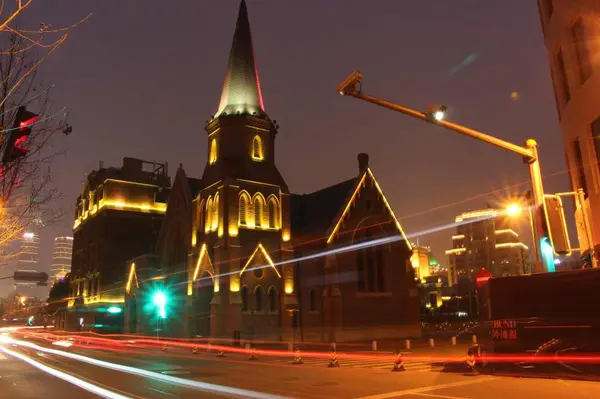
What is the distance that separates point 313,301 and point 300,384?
27.5 metres

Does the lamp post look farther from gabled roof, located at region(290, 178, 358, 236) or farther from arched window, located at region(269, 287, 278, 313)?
gabled roof, located at region(290, 178, 358, 236)

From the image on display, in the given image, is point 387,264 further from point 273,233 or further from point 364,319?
point 273,233

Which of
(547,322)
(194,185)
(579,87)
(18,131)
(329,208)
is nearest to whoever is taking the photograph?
(18,131)

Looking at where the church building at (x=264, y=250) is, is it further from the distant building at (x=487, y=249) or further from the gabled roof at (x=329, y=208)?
the distant building at (x=487, y=249)

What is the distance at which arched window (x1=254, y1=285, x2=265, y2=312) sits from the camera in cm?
4006

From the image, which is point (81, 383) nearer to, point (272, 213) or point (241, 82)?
point (272, 213)

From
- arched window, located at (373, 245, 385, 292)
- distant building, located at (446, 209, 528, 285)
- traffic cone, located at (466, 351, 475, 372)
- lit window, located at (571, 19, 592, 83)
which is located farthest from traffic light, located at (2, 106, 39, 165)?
distant building, located at (446, 209, 528, 285)

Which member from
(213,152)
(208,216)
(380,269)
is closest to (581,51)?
(380,269)

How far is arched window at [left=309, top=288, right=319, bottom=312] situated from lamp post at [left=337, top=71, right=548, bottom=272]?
32373mm

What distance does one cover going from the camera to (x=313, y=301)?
141 ft

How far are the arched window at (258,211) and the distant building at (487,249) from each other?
103747 mm

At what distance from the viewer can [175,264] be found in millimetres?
48844

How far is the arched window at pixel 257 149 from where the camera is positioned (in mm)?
45125

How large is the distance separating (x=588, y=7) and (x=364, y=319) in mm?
32424
